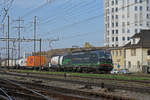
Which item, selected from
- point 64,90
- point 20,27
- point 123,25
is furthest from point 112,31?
point 64,90

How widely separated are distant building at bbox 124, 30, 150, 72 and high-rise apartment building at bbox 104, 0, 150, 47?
29.7 metres

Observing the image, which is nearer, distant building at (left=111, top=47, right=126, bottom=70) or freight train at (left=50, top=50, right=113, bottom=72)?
freight train at (left=50, top=50, right=113, bottom=72)

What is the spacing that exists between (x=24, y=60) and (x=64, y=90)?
5140 cm

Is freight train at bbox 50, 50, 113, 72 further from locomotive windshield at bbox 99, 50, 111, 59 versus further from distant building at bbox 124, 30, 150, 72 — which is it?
distant building at bbox 124, 30, 150, 72

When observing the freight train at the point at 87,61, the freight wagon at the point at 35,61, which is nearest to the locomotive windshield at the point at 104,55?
the freight train at the point at 87,61

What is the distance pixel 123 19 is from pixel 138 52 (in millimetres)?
37550

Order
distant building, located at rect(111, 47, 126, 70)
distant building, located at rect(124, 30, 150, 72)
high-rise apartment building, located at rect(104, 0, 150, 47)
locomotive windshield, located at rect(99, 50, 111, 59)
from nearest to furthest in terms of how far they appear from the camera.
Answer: locomotive windshield, located at rect(99, 50, 111, 59), distant building, located at rect(124, 30, 150, 72), distant building, located at rect(111, 47, 126, 70), high-rise apartment building, located at rect(104, 0, 150, 47)

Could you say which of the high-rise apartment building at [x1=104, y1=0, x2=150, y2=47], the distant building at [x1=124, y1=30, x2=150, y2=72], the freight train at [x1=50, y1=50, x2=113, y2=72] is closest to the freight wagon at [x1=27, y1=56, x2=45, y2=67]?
the freight train at [x1=50, y1=50, x2=113, y2=72]

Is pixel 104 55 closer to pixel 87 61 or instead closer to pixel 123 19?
pixel 87 61

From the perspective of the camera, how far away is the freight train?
33.3m

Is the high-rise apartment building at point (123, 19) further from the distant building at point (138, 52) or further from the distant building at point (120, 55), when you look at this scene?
the distant building at point (138, 52)

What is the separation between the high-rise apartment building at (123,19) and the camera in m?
90.9

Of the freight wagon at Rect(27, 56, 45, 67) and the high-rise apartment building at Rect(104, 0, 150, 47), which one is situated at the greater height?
the high-rise apartment building at Rect(104, 0, 150, 47)

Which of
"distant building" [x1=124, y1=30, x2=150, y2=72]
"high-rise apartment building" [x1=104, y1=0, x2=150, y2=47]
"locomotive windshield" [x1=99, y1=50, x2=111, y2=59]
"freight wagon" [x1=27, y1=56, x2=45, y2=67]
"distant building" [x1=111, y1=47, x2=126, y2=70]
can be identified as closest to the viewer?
"locomotive windshield" [x1=99, y1=50, x2=111, y2=59]
